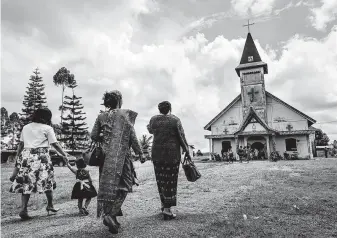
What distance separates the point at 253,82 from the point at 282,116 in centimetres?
471

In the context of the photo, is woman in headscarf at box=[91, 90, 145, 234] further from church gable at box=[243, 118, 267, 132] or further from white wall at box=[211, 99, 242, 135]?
white wall at box=[211, 99, 242, 135]

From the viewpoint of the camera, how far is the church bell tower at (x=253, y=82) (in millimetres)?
27391

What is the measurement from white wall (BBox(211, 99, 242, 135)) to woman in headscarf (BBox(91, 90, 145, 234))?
25.2 metres

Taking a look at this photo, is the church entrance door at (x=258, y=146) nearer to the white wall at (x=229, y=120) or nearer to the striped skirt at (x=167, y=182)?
the white wall at (x=229, y=120)

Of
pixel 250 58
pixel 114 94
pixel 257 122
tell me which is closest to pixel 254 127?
pixel 257 122

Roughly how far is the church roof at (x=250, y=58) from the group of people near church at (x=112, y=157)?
26.1 meters

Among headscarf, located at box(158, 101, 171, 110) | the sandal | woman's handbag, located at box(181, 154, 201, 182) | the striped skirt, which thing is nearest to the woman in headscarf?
the striped skirt

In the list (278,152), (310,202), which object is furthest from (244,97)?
(310,202)

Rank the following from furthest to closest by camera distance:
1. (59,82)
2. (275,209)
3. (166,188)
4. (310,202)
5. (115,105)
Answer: (59,82) → (310,202) → (275,209) → (166,188) → (115,105)

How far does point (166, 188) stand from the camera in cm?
439

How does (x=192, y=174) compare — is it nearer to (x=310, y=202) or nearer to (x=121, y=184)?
(x=121, y=184)

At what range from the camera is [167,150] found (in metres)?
4.52

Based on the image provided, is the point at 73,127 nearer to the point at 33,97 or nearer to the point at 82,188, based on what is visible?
the point at 33,97

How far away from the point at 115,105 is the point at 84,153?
0.84 metres
